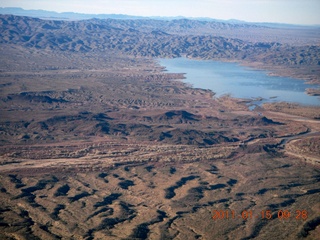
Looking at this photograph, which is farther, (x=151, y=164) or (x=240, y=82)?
(x=240, y=82)

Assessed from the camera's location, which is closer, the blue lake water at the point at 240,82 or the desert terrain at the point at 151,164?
the desert terrain at the point at 151,164

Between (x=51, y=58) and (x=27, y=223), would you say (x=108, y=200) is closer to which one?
(x=27, y=223)

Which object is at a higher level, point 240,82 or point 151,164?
point 240,82

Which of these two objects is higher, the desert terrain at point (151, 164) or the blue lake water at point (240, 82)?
the blue lake water at point (240, 82)

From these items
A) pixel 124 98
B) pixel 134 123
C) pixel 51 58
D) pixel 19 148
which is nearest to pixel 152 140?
pixel 134 123
